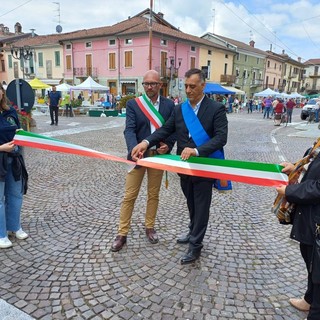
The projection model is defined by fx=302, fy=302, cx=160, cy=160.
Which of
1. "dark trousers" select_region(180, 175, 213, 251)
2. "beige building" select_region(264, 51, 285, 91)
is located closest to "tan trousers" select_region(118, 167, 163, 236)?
"dark trousers" select_region(180, 175, 213, 251)

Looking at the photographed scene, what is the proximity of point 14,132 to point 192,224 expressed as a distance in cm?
221

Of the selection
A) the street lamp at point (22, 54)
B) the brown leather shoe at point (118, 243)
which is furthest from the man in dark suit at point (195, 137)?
the street lamp at point (22, 54)

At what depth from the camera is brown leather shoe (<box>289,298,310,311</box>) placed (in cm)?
256

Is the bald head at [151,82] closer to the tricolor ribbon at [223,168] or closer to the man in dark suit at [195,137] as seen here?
the man in dark suit at [195,137]

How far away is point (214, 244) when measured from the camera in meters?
3.69

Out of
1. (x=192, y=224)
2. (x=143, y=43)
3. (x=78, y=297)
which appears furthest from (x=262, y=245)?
(x=143, y=43)

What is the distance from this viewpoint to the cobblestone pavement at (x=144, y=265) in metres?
2.56

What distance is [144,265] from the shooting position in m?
3.16

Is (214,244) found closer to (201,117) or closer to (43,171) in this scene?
(201,117)

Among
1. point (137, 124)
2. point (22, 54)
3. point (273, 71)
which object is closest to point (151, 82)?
point (137, 124)

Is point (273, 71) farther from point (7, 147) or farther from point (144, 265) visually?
point (7, 147)

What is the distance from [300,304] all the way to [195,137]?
1.73 m

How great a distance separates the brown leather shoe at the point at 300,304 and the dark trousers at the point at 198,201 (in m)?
1.00

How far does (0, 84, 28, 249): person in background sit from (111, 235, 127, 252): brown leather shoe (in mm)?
1153
